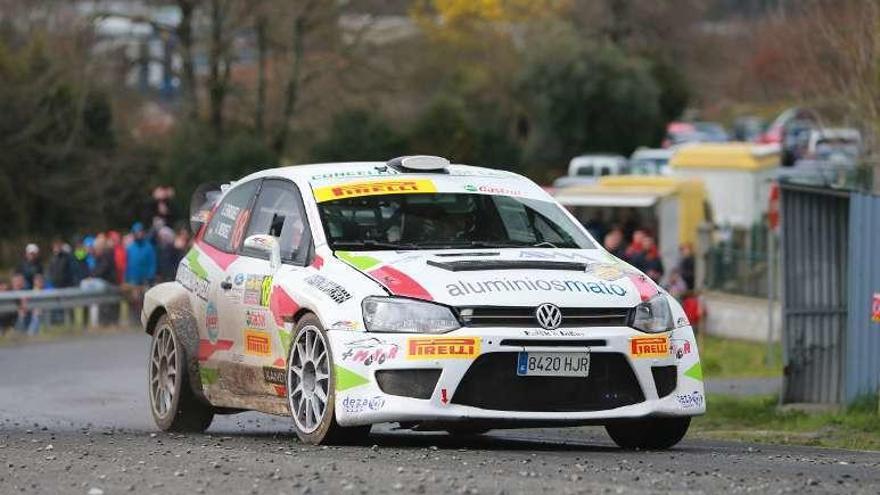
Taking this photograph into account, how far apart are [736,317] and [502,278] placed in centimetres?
2311

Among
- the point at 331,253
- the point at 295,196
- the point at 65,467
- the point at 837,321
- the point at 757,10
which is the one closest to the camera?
the point at 65,467

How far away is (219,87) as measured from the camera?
51.6m

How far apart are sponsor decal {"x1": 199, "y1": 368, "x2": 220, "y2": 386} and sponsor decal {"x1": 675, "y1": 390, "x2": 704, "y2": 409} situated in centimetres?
292

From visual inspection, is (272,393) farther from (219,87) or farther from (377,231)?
(219,87)

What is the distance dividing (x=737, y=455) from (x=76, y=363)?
14.4m

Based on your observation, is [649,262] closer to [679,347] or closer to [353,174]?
[353,174]

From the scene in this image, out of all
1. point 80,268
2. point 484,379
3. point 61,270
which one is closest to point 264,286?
point 484,379

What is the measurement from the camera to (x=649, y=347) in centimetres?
1030

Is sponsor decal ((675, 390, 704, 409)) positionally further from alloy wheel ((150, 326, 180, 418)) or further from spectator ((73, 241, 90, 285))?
spectator ((73, 241, 90, 285))

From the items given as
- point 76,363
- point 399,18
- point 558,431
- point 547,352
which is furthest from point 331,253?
point 399,18

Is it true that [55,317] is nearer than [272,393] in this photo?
No

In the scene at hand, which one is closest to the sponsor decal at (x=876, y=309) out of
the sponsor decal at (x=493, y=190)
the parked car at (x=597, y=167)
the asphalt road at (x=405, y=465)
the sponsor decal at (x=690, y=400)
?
the asphalt road at (x=405, y=465)

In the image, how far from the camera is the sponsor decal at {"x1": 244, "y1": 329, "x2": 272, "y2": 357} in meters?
11.2

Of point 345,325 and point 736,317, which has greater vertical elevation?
point 345,325
